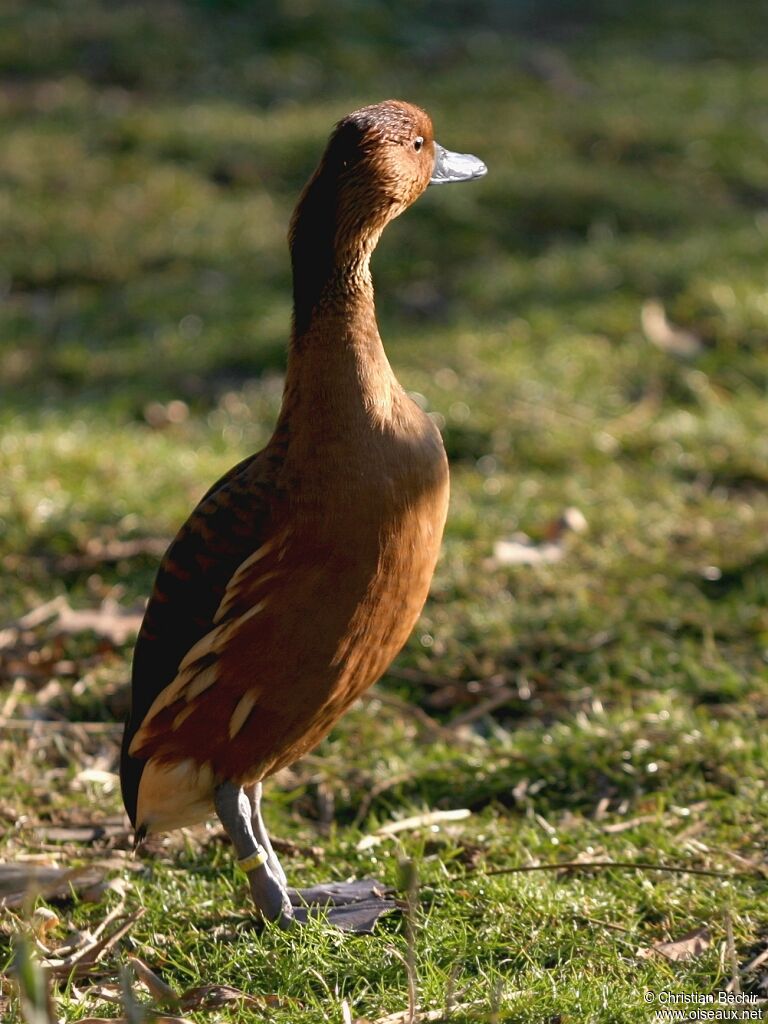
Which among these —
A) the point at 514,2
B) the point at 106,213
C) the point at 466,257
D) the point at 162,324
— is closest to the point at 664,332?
the point at 466,257

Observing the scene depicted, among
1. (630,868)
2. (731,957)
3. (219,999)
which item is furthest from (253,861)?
(731,957)

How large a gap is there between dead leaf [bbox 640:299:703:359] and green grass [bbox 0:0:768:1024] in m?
0.08

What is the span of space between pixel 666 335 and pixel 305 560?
5044 millimetres

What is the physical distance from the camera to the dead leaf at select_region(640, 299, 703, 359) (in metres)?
7.74

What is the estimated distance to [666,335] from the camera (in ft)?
25.9

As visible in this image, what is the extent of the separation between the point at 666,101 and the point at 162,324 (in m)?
5.11

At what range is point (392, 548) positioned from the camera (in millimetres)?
3303

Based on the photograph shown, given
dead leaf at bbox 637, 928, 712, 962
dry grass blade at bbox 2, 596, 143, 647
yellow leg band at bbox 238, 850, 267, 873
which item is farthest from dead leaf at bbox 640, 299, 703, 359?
yellow leg band at bbox 238, 850, 267, 873

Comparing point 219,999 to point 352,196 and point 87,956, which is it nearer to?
point 87,956

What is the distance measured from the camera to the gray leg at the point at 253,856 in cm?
341

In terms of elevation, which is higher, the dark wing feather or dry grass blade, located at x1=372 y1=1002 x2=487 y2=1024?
the dark wing feather

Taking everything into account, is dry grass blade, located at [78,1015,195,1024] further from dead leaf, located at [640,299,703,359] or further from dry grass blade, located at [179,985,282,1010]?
dead leaf, located at [640,299,703,359]

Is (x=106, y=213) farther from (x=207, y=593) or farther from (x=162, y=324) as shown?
(x=207, y=593)

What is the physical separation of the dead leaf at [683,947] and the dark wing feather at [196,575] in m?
1.27
